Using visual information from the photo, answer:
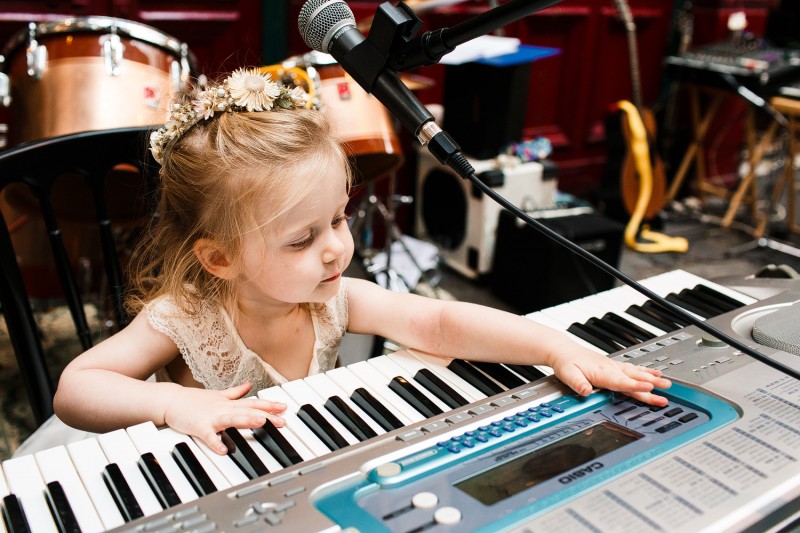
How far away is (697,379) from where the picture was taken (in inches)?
34.1

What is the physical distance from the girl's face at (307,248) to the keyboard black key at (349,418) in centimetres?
19

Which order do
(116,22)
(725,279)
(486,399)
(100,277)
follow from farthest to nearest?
1. (100,277)
2. (116,22)
3. (725,279)
4. (486,399)

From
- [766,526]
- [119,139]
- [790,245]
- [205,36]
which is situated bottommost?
[790,245]

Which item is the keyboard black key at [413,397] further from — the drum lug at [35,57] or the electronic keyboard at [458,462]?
the drum lug at [35,57]

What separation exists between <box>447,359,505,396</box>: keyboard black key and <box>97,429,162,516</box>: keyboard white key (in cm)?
41

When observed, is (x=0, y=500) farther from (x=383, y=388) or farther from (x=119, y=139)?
(x=119, y=139)

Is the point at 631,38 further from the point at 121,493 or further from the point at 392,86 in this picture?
the point at 121,493

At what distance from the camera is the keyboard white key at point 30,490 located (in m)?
0.65

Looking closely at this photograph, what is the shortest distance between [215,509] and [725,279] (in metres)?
0.92

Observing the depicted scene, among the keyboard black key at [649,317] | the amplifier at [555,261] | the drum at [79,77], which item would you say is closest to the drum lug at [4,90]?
the drum at [79,77]

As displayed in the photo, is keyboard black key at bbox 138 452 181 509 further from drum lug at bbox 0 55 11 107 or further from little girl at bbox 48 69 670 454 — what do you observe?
drum lug at bbox 0 55 11 107

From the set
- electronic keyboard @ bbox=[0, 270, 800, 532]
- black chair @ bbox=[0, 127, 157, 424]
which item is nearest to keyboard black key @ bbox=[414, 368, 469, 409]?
electronic keyboard @ bbox=[0, 270, 800, 532]

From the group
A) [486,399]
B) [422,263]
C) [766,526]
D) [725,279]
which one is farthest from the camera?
[422,263]

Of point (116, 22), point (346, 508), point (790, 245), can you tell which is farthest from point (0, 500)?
point (790, 245)
